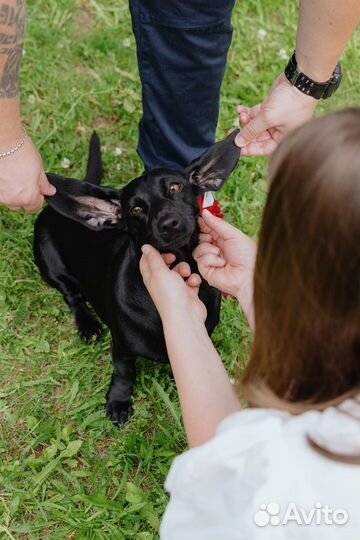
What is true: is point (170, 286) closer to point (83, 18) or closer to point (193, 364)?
point (193, 364)

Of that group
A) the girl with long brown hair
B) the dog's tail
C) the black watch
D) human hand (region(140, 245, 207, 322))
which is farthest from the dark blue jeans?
the girl with long brown hair

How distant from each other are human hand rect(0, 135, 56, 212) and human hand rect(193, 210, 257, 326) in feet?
1.85

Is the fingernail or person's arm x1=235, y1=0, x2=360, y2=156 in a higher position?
person's arm x1=235, y1=0, x2=360, y2=156

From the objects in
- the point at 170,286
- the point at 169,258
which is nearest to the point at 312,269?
the point at 170,286

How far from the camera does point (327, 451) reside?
140cm

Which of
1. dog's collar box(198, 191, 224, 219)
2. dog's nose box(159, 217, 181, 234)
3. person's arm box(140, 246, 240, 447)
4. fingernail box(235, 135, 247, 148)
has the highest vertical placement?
fingernail box(235, 135, 247, 148)

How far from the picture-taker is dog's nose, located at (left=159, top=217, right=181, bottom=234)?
2518 mm

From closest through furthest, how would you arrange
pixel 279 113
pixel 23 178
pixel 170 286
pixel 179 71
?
pixel 170 286 → pixel 23 178 → pixel 279 113 → pixel 179 71

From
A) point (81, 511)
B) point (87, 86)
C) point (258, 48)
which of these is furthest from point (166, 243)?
point (258, 48)

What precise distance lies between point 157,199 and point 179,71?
32.8 inches

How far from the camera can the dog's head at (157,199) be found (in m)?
2.55

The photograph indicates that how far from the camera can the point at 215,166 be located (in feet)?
8.67

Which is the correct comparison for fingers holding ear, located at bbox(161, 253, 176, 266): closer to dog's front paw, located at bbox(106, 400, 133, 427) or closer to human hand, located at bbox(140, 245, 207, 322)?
human hand, located at bbox(140, 245, 207, 322)

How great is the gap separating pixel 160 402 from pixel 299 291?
1.70 metres
